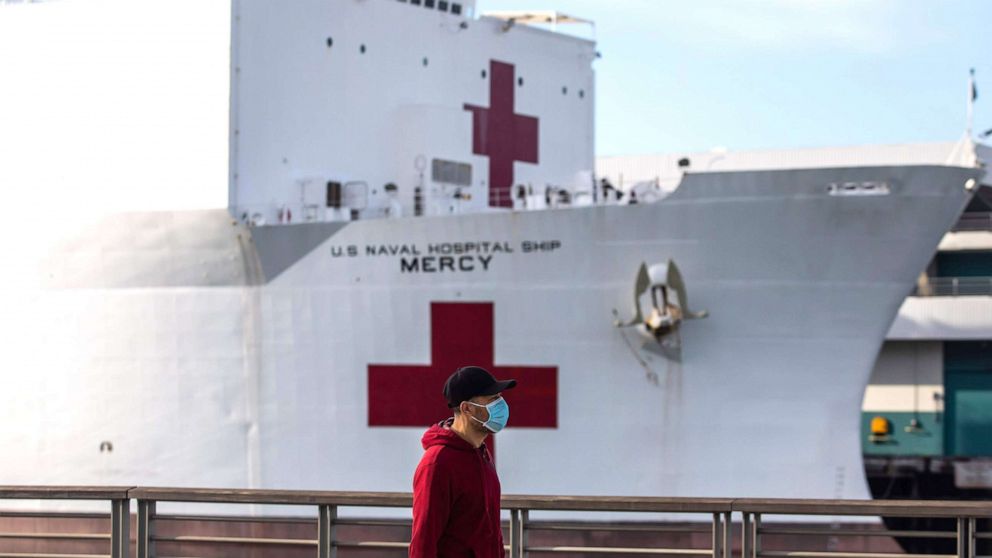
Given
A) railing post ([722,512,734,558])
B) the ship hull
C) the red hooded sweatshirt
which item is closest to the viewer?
the red hooded sweatshirt

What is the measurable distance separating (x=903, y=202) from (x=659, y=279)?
1752 mm

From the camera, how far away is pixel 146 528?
4887 millimetres

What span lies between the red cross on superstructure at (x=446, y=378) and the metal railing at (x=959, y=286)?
871cm

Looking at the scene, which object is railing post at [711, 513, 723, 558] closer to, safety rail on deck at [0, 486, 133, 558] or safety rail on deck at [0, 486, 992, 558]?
safety rail on deck at [0, 486, 992, 558]

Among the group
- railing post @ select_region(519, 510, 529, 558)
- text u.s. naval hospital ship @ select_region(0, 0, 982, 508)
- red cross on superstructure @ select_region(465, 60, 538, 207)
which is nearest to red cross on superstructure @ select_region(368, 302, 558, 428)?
text u.s. naval hospital ship @ select_region(0, 0, 982, 508)

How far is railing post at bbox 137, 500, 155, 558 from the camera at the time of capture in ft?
15.9

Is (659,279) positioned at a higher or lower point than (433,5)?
lower

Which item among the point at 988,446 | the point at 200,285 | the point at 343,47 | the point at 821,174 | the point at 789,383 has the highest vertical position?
the point at 343,47

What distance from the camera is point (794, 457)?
32.8ft

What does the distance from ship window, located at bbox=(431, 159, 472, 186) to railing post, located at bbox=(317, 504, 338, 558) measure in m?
7.04

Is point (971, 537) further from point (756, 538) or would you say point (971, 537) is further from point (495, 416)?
point (495, 416)

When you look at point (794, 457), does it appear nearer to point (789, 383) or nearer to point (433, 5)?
point (789, 383)

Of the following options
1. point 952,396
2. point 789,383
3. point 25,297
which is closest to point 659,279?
point 789,383

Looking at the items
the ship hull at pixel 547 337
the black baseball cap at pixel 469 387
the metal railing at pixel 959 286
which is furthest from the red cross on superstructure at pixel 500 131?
the black baseball cap at pixel 469 387
